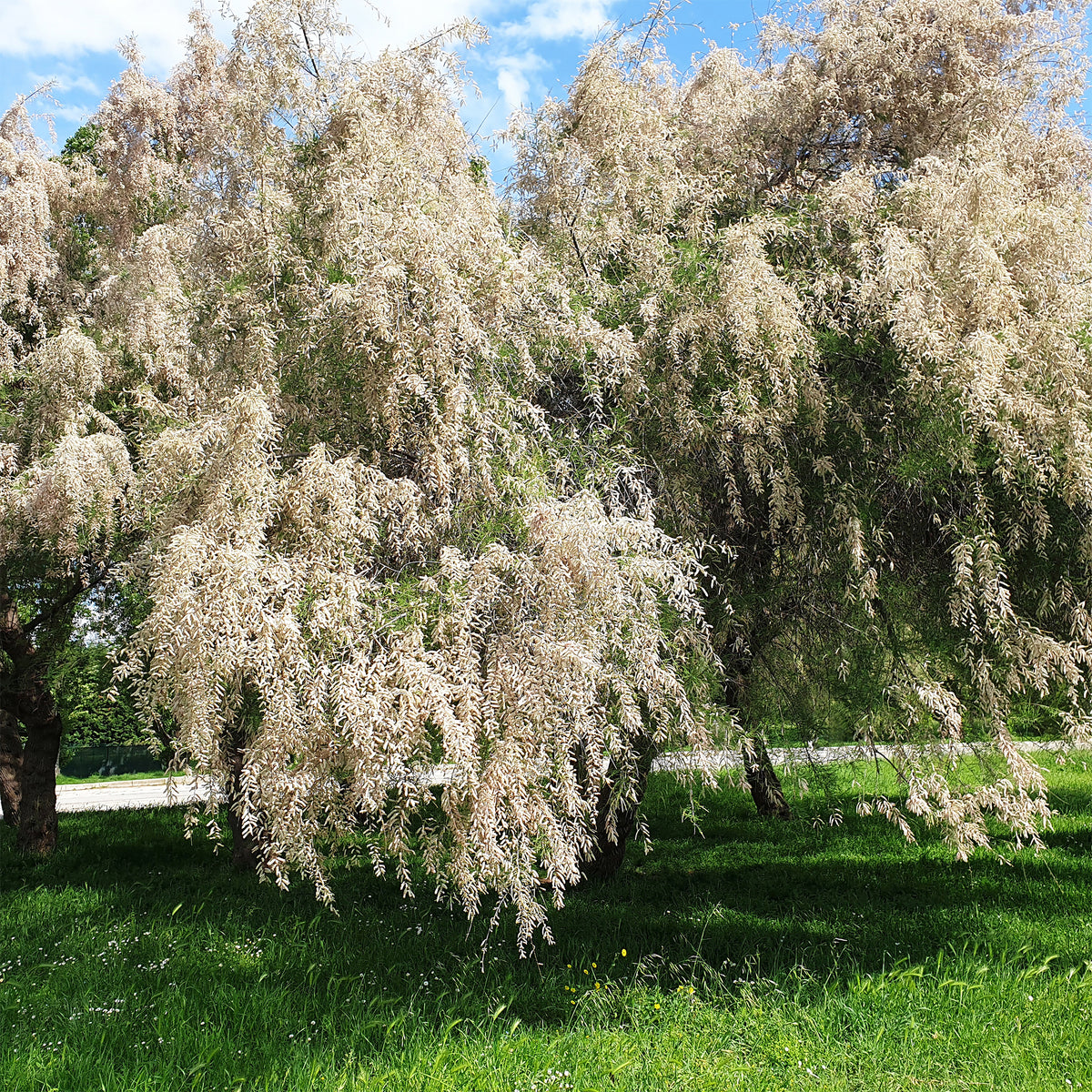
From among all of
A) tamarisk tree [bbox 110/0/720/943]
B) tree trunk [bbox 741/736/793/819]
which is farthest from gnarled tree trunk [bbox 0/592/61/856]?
tree trunk [bbox 741/736/793/819]

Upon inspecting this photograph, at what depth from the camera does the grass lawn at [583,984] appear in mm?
4188

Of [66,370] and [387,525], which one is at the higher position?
[66,370]

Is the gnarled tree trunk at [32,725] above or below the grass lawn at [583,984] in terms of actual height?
above

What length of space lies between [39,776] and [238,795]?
6764mm

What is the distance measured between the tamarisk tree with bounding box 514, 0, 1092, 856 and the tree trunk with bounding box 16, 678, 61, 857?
23.3 feet

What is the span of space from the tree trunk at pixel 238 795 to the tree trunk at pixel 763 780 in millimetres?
2714

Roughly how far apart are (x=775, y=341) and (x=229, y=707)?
3374mm

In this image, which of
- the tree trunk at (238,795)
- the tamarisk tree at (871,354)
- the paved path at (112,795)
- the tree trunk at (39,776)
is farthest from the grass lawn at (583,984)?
the paved path at (112,795)

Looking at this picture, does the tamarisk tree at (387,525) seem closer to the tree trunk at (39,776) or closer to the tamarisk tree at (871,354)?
the tamarisk tree at (871,354)

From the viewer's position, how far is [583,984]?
17.4ft

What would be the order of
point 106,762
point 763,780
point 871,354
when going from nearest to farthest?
point 871,354 < point 763,780 < point 106,762

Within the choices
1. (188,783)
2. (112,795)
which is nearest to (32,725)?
(188,783)

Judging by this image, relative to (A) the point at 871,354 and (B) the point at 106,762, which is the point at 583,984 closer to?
(A) the point at 871,354

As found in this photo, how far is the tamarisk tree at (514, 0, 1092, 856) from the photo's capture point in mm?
4945
